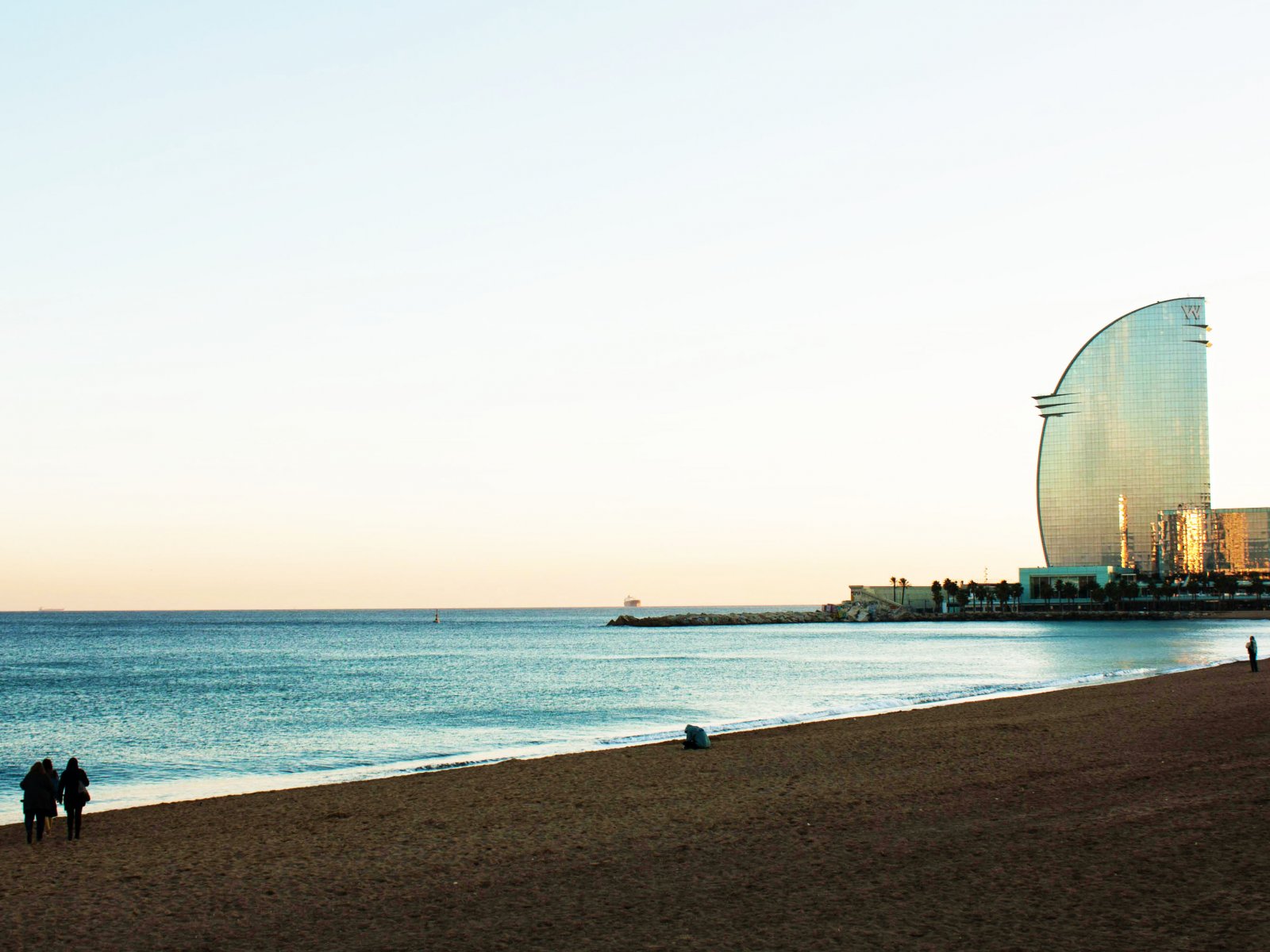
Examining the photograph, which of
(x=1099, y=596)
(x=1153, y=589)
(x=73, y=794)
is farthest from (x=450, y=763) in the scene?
(x=1153, y=589)

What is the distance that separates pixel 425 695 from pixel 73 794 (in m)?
32.4

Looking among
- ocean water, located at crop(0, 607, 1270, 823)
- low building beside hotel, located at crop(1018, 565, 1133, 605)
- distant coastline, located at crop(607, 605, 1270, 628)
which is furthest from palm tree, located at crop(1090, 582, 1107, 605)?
ocean water, located at crop(0, 607, 1270, 823)

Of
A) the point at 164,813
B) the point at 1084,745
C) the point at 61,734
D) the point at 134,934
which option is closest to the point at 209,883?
the point at 134,934

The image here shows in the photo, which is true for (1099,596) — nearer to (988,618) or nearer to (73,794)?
(988,618)

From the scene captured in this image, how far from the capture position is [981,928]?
9.52 m

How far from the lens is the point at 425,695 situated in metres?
48.0

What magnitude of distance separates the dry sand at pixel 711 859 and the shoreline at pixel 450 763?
1850 millimetres

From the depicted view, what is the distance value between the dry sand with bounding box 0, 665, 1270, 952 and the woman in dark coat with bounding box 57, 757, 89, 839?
305 millimetres

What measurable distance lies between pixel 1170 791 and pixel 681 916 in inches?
335

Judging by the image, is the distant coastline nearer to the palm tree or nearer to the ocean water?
the palm tree

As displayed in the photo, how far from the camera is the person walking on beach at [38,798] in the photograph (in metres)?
15.6

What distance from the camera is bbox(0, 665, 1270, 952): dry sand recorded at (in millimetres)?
9859

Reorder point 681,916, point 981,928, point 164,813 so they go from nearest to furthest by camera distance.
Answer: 1. point 981,928
2. point 681,916
3. point 164,813

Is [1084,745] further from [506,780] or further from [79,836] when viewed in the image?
[79,836]
